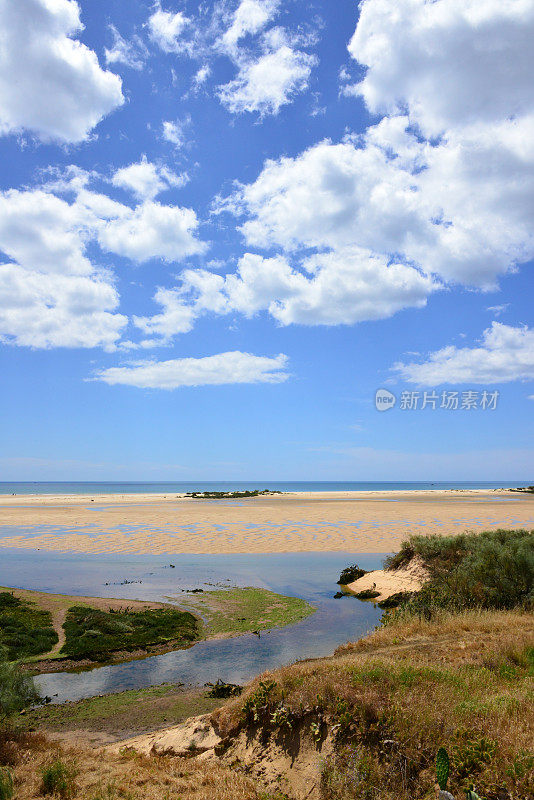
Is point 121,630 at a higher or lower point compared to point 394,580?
lower

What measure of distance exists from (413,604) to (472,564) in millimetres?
2496

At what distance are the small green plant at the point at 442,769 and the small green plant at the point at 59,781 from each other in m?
4.93

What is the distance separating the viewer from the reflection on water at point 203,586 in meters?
11.5

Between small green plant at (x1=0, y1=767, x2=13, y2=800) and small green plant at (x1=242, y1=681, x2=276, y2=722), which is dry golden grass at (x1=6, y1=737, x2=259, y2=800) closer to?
small green plant at (x1=0, y1=767, x2=13, y2=800)

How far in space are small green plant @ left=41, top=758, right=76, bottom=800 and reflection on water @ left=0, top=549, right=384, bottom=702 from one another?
4087 millimetres

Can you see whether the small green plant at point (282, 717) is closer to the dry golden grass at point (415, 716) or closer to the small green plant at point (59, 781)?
the dry golden grass at point (415, 716)

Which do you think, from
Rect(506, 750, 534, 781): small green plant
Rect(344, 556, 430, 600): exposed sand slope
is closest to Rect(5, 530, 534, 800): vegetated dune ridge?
Rect(506, 750, 534, 781): small green plant

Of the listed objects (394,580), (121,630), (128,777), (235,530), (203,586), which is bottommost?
Answer: (235,530)

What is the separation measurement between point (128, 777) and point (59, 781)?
0.95m

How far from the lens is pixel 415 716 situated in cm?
602

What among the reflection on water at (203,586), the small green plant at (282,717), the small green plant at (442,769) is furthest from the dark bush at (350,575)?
the small green plant at (442,769)

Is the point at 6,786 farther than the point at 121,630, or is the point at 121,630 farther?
the point at 121,630

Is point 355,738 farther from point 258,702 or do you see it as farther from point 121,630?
point 121,630

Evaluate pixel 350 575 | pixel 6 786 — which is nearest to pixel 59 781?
pixel 6 786
